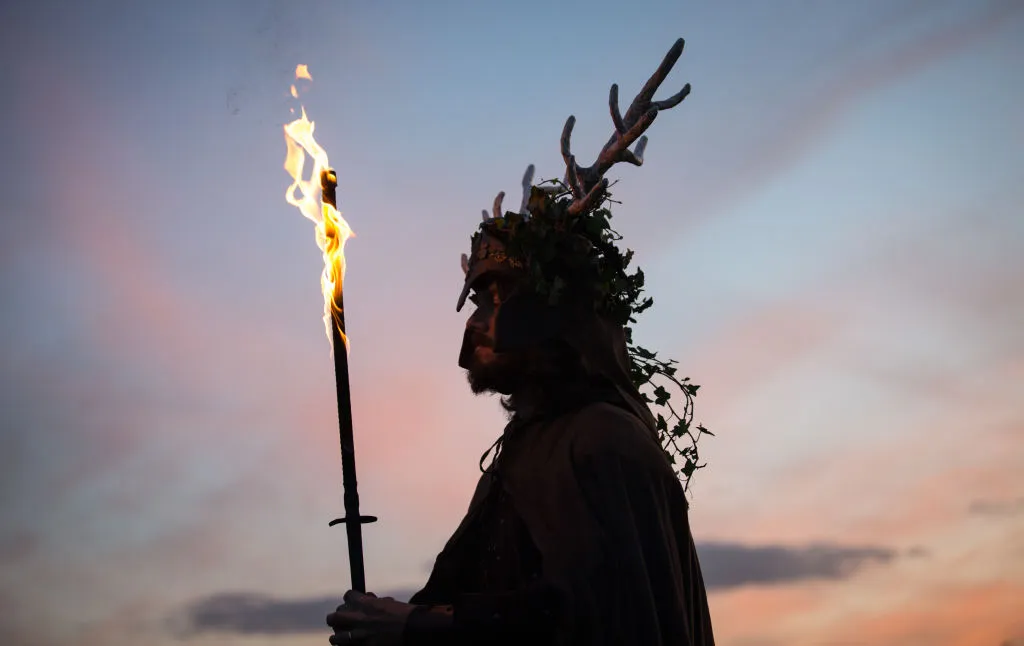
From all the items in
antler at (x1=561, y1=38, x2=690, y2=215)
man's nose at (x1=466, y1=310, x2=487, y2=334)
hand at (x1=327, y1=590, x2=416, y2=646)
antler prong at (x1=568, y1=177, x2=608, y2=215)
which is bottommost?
hand at (x1=327, y1=590, x2=416, y2=646)

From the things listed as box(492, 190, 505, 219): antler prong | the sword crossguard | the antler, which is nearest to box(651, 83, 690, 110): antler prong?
the antler

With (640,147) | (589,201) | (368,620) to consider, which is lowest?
(368,620)

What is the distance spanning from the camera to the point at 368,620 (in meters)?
5.12

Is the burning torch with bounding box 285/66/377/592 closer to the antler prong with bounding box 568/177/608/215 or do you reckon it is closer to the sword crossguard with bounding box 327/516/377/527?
the sword crossguard with bounding box 327/516/377/527

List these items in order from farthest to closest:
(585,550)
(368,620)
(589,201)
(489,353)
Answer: (589,201), (489,353), (368,620), (585,550)

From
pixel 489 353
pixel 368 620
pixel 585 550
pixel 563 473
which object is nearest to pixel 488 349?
pixel 489 353

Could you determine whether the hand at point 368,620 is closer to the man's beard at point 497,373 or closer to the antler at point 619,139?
the man's beard at point 497,373

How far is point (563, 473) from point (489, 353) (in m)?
0.82

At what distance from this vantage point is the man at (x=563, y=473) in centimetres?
491

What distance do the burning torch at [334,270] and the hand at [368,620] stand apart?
0.38ft

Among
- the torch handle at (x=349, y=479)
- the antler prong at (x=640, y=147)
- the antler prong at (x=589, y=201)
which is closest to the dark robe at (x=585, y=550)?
the torch handle at (x=349, y=479)

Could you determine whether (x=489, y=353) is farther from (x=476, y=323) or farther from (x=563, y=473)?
(x=563, y=473)

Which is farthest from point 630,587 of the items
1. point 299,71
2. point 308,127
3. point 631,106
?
point 299,71

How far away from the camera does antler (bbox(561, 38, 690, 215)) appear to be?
589 centimetres
